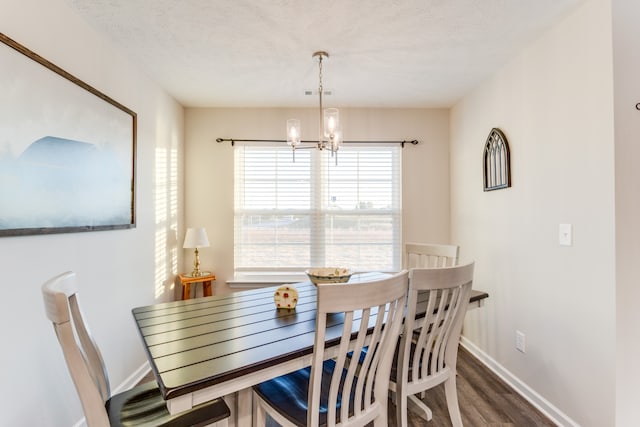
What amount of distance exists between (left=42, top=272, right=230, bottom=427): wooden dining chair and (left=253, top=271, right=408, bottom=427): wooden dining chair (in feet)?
0.84

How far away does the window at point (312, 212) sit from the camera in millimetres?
3449

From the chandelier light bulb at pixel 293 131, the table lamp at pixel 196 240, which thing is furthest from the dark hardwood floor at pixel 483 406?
the chandelier light bulb at pixel 293 131

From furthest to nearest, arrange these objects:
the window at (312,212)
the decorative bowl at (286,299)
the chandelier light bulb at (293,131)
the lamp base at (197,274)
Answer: the window at (312,212) < the lamp base at (197,274) < the chandelier light bulb at (293,131) < the decorative bowl at (286,299)

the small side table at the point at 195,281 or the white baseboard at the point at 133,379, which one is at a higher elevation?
the small side table at the point at 195,281

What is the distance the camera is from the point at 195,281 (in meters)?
Result: 3.06

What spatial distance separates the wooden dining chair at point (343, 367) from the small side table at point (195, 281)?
1816 mm

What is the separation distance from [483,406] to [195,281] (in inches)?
99.6

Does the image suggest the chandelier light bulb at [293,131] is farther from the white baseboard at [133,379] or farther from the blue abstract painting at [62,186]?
the white baseboard at [133,379]

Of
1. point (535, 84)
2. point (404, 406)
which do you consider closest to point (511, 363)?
point (404, 406)

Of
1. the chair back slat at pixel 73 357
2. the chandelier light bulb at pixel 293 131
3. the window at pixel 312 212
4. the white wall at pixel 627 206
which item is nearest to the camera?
the chair back slat at pixel 73 357

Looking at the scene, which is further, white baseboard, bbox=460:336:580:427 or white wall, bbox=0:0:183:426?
white baseboard, bbox=460:336:580:427

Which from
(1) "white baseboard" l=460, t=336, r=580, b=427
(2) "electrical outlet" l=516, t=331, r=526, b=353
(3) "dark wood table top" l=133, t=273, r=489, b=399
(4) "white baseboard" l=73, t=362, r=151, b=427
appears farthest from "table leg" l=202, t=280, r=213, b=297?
(2) "electrical outlet" l=516, t=331, r=526, b=353

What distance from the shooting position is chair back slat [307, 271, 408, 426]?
1.09m

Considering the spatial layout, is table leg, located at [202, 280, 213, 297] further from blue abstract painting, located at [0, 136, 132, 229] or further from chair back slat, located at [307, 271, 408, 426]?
Result: chair back slat, located at [307, 271, 408, 426]
